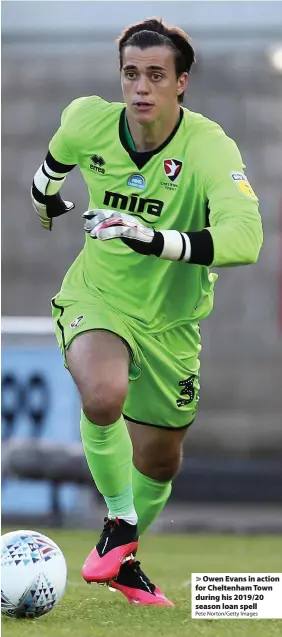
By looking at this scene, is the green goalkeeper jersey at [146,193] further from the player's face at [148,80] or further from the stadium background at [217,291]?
the stadium background at [217,291]

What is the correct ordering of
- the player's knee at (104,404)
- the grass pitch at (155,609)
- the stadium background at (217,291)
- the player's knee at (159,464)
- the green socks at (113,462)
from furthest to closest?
the stadium background at (217,291), the player's knee at (159,464), the green socks at (113,462), the player's knee at (104,404), the grass pitch at (155,609)

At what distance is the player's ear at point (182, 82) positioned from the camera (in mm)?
4359

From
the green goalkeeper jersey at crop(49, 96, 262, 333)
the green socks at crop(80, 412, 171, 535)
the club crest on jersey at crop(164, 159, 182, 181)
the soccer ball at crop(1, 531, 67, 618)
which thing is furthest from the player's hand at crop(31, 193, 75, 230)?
the soccer ball at crop(1, 531, 67, 618)

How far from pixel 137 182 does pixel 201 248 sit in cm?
58

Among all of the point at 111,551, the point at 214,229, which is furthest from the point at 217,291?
the point at 214,229

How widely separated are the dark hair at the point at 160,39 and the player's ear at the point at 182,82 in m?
0.01

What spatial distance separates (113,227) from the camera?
376cm

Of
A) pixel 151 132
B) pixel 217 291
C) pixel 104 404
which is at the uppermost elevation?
pixel 151 132

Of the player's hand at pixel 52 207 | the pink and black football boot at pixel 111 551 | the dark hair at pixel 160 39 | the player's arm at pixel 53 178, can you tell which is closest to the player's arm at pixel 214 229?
the dark hair at pixel 160 39

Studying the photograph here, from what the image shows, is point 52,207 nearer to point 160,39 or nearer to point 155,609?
point 160,39

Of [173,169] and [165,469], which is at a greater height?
[173,169]

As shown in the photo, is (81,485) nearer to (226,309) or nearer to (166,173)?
(226,309)

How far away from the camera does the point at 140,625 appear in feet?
12.3

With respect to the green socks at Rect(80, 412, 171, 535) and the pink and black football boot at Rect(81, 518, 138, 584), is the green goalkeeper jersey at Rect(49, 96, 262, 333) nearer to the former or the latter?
the green socks at Rect(80, 412, 171, 535)
